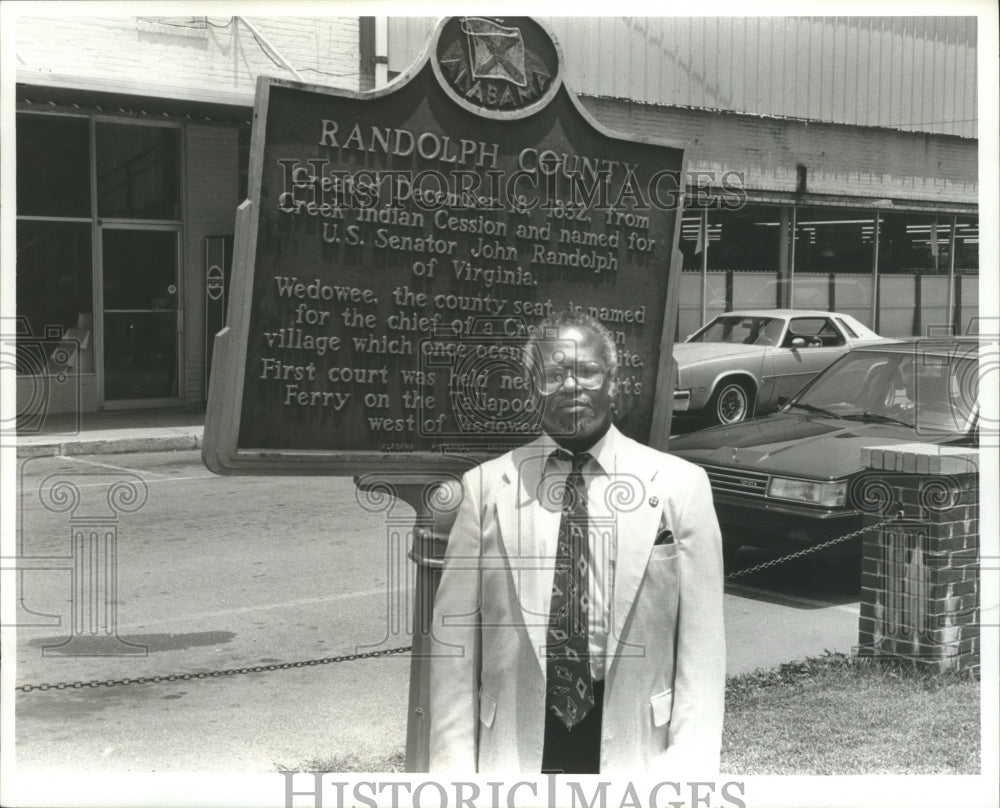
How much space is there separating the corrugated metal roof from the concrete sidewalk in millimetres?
5755

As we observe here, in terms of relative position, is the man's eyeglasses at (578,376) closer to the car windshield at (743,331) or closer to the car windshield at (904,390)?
the car windshield at (904,390)

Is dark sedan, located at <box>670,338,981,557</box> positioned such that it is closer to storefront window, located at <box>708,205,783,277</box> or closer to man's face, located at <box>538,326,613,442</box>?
man's face, located at <box>538,326,613,442</box>

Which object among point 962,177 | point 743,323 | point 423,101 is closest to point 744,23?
point 743,323

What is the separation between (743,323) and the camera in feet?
56.6

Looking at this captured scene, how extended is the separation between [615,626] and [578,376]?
0.68 meters

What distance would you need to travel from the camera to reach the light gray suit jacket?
3334 mm

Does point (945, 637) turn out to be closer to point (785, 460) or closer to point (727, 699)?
point (727, 699)

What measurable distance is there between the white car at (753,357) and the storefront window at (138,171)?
7575 millimetres

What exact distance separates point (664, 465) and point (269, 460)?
1.20 m

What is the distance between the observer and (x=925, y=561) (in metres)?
6.01

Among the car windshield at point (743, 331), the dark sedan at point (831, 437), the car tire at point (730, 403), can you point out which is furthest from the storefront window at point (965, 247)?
the dark sedan at point (831, 437)

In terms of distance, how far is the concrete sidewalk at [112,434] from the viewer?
1383cm

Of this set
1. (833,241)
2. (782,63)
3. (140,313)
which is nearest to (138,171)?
(140,313)

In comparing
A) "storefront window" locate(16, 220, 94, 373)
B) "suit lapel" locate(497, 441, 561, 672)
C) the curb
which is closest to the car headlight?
"suit lapel" locate(497, 441, 561, 672)
